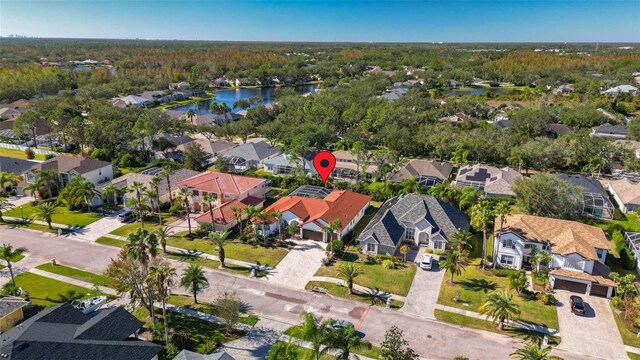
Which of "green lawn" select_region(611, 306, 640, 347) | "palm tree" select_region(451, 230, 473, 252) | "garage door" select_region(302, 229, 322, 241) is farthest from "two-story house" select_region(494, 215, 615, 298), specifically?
"garage door" select_region(302, 229, 322, 241)

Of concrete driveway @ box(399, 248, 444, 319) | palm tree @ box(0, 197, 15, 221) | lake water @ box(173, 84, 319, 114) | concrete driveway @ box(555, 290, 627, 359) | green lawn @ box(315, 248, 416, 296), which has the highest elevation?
lake water @ box(173, 84, 319, 114)

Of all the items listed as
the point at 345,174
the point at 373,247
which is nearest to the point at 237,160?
the point at 345,174

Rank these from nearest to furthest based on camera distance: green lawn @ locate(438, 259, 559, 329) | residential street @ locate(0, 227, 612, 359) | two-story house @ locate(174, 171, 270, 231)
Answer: residential street @ locate(0, 227, 612, 359) < green lawn @ locate(438, 259, 559, 329) < two-story house @ locate(174, 171, 270, 231)

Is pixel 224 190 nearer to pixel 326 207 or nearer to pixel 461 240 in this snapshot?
pixel 326 207

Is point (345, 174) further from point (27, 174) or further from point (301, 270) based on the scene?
point (27, 174)

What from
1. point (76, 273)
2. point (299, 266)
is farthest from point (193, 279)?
point (76, 273)

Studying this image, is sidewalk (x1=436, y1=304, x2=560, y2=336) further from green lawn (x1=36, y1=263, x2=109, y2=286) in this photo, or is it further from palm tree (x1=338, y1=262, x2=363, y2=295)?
green lawn (x1=36, y1=263, x2=109, y2=286)

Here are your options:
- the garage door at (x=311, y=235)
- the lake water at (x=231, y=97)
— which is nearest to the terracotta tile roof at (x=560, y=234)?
the garage door at (x=311, y=235)
